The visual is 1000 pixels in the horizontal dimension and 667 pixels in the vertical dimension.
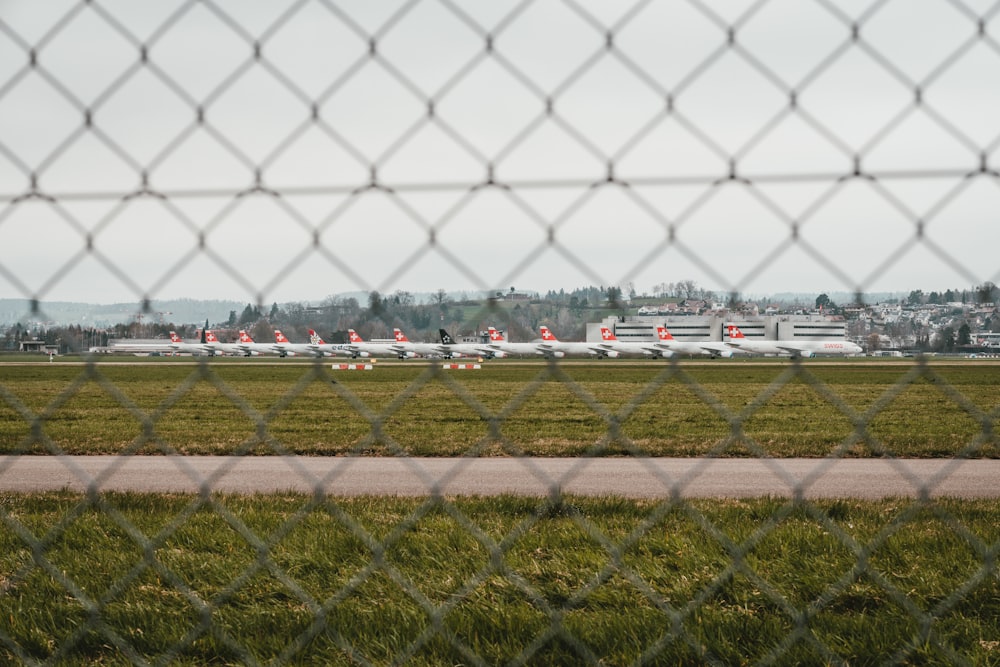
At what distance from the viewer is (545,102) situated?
1.78 meters

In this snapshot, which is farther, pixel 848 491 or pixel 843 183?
pixel 848 491

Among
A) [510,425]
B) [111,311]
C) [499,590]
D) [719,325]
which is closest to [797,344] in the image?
[719,325]

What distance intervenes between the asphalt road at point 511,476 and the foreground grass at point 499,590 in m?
1.79

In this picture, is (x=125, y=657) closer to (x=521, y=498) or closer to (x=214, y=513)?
(x=214, y=513)

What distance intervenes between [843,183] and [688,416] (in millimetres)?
14163

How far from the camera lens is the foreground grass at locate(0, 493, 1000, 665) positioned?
299cm

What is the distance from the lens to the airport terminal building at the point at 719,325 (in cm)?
199

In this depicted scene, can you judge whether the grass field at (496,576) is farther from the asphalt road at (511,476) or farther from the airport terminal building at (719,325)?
the asphalt road at (511,476)

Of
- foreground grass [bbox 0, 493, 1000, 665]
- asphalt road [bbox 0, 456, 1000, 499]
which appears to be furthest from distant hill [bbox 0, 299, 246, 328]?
asphalt road [bbox 0, 456, 1000, 499]

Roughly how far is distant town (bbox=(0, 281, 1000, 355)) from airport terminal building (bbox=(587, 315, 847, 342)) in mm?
22

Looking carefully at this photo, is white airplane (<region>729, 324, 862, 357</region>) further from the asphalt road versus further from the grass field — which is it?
the asphalt road

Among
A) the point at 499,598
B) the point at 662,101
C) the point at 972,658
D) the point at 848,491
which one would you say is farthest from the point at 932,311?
the point at 848,491

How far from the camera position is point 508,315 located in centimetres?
175

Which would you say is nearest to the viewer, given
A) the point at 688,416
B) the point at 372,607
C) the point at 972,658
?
the point at 972,658
